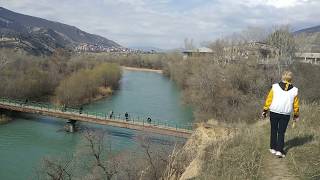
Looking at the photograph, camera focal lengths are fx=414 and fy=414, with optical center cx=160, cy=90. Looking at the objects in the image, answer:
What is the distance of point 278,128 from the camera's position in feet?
23.8

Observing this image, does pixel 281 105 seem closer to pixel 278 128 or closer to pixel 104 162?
pixel 278 128

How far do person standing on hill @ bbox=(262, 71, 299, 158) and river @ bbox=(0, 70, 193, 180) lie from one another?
18641 millimetres

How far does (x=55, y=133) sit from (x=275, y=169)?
102ft

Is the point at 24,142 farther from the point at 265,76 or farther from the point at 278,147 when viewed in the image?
the point at 278,147

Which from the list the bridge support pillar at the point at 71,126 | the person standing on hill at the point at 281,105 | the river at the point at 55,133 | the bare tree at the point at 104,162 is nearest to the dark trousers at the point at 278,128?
the person standing on hill at the point at 281,105

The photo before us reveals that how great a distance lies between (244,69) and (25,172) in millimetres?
28277

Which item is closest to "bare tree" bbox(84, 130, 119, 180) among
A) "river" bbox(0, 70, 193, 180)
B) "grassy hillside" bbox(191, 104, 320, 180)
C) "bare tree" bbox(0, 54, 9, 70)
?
"river" bbox(0, 70, 193, 180)

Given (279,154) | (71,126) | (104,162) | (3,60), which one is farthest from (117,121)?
(3,60)

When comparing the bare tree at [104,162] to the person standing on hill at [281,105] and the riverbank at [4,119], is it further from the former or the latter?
the riverbank at [4,119]

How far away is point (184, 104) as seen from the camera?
159 feet

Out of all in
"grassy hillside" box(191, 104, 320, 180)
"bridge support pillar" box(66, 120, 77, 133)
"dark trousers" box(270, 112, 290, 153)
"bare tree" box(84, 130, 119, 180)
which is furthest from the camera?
"bridge support pillar" box(66, 120, 77, 133)

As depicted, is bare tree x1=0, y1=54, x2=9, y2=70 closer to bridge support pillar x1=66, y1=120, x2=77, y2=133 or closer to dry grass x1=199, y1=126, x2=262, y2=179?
bridge support pillar x1=66, y1=120, x2=77, y2=133

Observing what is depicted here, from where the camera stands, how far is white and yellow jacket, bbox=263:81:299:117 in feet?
23.0

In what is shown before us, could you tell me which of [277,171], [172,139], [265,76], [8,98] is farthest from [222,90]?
[277,171]
